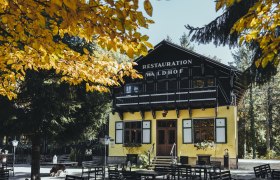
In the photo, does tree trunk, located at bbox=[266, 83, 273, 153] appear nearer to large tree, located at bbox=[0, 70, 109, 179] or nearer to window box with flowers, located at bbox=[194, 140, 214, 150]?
window box with flowers, located at bbox=[194, 140, 214, 150]

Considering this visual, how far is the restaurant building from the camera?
24.9 meters

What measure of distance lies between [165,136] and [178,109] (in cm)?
255

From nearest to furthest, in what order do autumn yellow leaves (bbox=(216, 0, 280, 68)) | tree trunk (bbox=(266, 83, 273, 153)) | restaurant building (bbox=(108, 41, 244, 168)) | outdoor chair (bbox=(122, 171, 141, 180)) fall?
1. autumn yellow leaves (bbox=(216, 0, 280, 68))
2. outdoor chair (bbox=(122, 171, 141, 180))
3. restaurant building (bbox=(108, 41, 244, 168))
4. tree trunk (bbox=(266, 83, 273, 153))

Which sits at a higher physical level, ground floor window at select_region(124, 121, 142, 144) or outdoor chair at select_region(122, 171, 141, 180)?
ground floor window at select_region(124, 121, 142, 144)

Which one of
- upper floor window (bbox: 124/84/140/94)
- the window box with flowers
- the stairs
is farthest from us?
upper floor window (bbox: 124/84/140/94)

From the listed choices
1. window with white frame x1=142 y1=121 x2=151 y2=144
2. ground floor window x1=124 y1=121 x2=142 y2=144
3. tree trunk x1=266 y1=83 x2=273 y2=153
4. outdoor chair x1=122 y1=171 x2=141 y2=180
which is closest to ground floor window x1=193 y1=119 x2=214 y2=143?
window with white frame x1=142 y1=121 x2=151 y2=144

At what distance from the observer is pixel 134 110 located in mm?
28250

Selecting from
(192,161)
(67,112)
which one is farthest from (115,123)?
(67,112)

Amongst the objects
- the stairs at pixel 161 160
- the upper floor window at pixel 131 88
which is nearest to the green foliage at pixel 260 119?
the stairs at pixel 161 160

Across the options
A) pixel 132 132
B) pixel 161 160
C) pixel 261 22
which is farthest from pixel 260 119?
pixel 261 22

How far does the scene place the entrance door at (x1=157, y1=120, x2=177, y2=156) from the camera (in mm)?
26922

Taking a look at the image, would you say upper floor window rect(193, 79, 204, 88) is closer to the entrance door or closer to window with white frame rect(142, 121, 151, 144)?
the entrance door

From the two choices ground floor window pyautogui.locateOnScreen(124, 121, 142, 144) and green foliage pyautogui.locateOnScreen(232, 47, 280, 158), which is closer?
ground floor window pyautogui.locateOnScreen(124, 121, 142, 144)

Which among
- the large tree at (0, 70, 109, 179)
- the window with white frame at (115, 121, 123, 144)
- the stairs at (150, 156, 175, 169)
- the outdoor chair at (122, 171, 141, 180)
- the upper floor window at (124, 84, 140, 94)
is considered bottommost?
the stairs at (150, 156, 175, 169)
